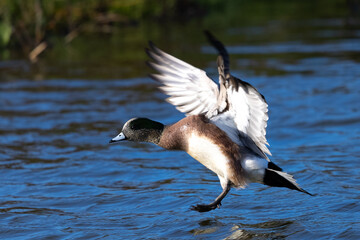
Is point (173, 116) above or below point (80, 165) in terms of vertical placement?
above

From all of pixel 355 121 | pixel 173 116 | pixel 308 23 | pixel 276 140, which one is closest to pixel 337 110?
pixel 355 121

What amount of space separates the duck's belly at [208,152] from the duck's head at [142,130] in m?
0.35

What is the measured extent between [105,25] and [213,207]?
1359 cm

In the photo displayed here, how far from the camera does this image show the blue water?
5.06 metres

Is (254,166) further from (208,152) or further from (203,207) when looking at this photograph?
(203,207)

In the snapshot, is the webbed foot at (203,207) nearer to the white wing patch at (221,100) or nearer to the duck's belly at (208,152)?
the duck's belly at (208,152)

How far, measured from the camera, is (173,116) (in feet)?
30.0

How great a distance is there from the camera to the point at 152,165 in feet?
22.9

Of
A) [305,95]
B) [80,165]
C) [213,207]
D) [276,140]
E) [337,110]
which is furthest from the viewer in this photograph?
[305,95]

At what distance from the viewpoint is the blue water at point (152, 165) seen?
506 cm

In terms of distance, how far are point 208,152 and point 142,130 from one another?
0.63m

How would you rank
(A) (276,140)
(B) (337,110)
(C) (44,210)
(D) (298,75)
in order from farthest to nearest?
(D) (298,75)
(B) (337,110)
(A) (276,140)
(C) (44,210)

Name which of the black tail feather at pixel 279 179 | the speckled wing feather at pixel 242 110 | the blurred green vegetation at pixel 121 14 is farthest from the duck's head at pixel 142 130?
the blurred green vegetation at pixel 121 14

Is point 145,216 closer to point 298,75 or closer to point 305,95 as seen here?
point 305,95
